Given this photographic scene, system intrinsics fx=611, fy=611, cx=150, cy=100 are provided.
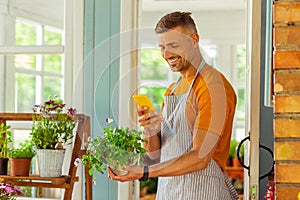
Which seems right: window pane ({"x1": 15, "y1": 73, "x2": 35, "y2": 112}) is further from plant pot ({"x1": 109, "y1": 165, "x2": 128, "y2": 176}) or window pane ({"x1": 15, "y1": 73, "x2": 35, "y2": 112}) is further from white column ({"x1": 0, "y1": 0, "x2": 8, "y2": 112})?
plant pot ({"x1": 109, "y1": 165, "x2": 128, "y2": 176})

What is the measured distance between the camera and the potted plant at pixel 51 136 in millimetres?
2859

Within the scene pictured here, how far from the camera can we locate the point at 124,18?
3150mm

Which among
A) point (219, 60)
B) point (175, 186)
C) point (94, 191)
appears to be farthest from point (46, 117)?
point (219, 60)

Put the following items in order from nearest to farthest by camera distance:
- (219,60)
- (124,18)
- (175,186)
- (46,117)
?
1. (175,186)
2. (46,117)
3. (124,18)
4. (219,60)

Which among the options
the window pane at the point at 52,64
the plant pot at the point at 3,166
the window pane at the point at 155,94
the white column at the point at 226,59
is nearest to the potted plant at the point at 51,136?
the plant pot at the point at 3,166

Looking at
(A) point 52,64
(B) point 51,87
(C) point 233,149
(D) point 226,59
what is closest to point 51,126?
(B) point 51,87

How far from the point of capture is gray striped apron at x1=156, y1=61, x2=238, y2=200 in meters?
2.46

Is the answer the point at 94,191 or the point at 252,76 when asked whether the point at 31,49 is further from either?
the point at 252,76

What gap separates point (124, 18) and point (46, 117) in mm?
664

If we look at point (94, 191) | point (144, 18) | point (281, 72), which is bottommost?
point (94, 191)

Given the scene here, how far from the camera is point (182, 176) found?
248cm

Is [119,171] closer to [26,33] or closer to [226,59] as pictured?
[26,33]

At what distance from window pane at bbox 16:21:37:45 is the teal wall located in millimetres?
A: 555

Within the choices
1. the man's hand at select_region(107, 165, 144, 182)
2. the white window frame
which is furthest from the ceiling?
the man's hand at select_region(107, 165, 144, 182)
